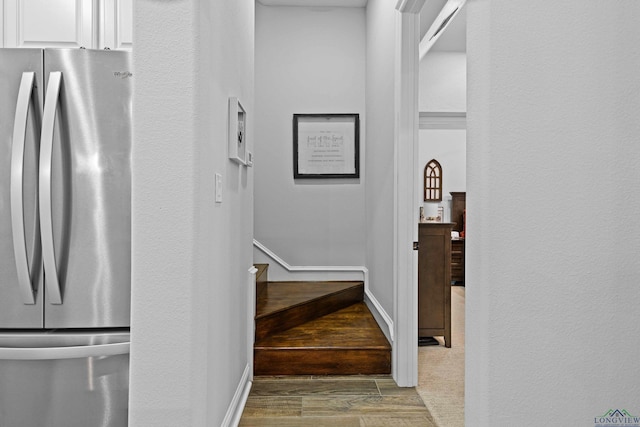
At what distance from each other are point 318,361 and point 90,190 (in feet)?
5.72

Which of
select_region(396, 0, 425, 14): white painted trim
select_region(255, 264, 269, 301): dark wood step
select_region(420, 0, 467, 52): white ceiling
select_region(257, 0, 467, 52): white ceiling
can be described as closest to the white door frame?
select_region(396, 0, 425, 14): white painted trim

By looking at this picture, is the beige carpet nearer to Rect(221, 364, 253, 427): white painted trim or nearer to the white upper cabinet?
Rect(221, 364, 253, 427): white painted trim

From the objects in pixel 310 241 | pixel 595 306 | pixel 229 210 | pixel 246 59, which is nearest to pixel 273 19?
pixel 246 59

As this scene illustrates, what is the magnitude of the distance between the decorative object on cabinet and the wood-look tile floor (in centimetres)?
73

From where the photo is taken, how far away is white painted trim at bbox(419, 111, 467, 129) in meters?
6.19

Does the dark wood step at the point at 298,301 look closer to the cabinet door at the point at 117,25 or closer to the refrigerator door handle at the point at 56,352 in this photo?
the refrigerator door handle at the point at 56,352

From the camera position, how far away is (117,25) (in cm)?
218

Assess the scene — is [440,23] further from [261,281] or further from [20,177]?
[20,177]

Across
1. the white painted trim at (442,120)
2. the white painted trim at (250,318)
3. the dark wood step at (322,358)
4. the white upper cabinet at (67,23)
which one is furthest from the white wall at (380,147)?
the white painted trim at (442,120)

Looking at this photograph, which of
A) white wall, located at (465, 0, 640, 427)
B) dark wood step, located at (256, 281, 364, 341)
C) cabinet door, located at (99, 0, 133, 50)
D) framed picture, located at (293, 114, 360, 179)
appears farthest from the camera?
framed picture, located at (293, 114, 360, 179)

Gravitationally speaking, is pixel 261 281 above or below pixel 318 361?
above

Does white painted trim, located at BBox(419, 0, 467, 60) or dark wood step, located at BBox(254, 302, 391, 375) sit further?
white painted trim, located at BBox(419, 0, 467, 60)

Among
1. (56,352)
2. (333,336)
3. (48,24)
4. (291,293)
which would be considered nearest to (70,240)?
(56,352)

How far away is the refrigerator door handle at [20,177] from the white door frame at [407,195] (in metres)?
1.87
